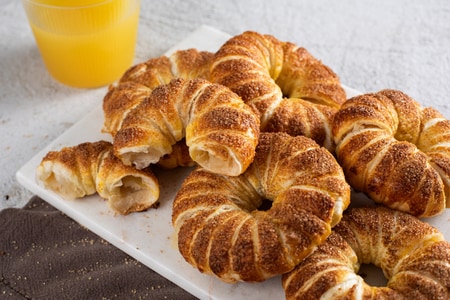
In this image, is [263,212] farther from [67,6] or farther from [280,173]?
[67,6]

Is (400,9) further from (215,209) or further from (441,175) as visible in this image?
(215,209)

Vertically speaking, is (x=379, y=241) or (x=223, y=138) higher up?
(x=223, y=138)

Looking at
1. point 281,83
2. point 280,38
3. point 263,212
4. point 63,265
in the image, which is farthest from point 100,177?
point 280,38

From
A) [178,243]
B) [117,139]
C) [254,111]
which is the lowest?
[178,243]

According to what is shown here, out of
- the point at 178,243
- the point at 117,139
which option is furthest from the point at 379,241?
the point at 117,139

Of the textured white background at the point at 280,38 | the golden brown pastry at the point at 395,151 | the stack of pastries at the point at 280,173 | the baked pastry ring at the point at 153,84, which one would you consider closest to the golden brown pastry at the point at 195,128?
the stack of pastries at the point at 280,173

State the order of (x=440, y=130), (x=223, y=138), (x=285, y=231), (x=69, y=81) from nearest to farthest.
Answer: (x=285, y=231), (x=223, y=138), (x=440, y=130), (x=69, y=81)
